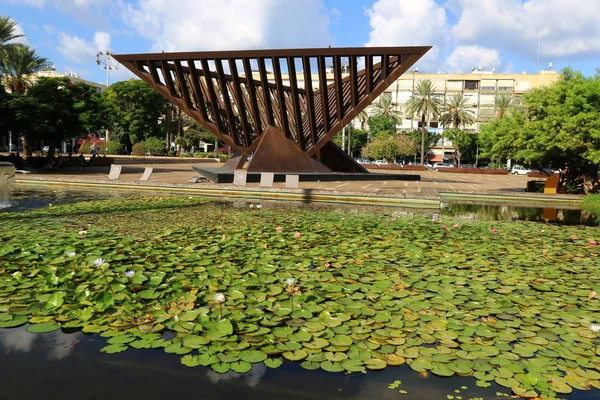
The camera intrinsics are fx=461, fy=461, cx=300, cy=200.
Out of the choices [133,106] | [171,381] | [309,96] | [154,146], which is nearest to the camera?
[171,381]

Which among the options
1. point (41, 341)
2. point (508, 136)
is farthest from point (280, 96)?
point (41, 341)

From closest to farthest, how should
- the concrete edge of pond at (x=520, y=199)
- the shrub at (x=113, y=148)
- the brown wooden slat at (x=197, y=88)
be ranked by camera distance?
the concrete edge of pond at (x=520, y=199), the brown wooden slat at (x=197, y=88), the shrub at (x=113, y=148)

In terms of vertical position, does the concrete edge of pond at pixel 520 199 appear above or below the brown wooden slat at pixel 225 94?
below

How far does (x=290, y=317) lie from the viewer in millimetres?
4031

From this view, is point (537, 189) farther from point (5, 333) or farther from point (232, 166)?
point (5, 333)

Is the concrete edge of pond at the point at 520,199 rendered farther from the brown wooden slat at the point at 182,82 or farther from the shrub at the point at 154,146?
the shrub at the point at 154,146

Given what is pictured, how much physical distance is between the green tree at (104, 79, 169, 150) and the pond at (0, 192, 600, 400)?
53709 mm

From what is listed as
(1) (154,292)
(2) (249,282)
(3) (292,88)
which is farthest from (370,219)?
(3) (292,88)

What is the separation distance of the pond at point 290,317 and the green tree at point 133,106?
53.7m

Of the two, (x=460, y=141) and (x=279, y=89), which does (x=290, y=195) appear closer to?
(x=279, y=89)

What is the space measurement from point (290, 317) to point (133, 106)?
5898 centimetres

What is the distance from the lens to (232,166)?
2245 cm

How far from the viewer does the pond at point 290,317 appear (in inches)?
119

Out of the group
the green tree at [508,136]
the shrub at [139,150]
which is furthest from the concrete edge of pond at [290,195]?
the shrub at [139,150]
